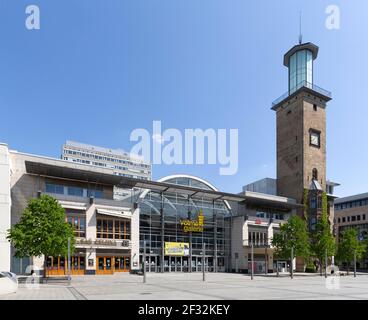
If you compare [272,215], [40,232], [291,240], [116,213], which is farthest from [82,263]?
[272,215]

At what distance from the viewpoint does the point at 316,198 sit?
207 ft

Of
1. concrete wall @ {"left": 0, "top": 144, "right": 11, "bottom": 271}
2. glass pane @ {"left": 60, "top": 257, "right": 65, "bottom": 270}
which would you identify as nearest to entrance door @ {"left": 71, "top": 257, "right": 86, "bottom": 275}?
glass pane @ {"left": 60, "top": 257, "right": 65, "bottom": 270}

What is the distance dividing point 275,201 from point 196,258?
52.9ft

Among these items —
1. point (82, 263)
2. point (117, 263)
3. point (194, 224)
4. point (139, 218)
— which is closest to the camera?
point (82, 263)

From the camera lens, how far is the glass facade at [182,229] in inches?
1966

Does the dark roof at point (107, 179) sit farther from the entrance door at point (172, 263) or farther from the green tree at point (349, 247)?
the green tree at point (349, 247)

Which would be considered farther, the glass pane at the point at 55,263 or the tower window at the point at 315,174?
the tower window at the point at 315,174

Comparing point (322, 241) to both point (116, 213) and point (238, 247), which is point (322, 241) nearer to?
point (238, 247)

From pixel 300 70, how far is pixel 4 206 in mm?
55230

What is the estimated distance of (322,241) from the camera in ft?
185

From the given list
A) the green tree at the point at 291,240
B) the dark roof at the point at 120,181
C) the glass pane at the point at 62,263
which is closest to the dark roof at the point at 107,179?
the dark roof at the point at 120,181

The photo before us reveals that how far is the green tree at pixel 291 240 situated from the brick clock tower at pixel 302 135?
42.6 feet
